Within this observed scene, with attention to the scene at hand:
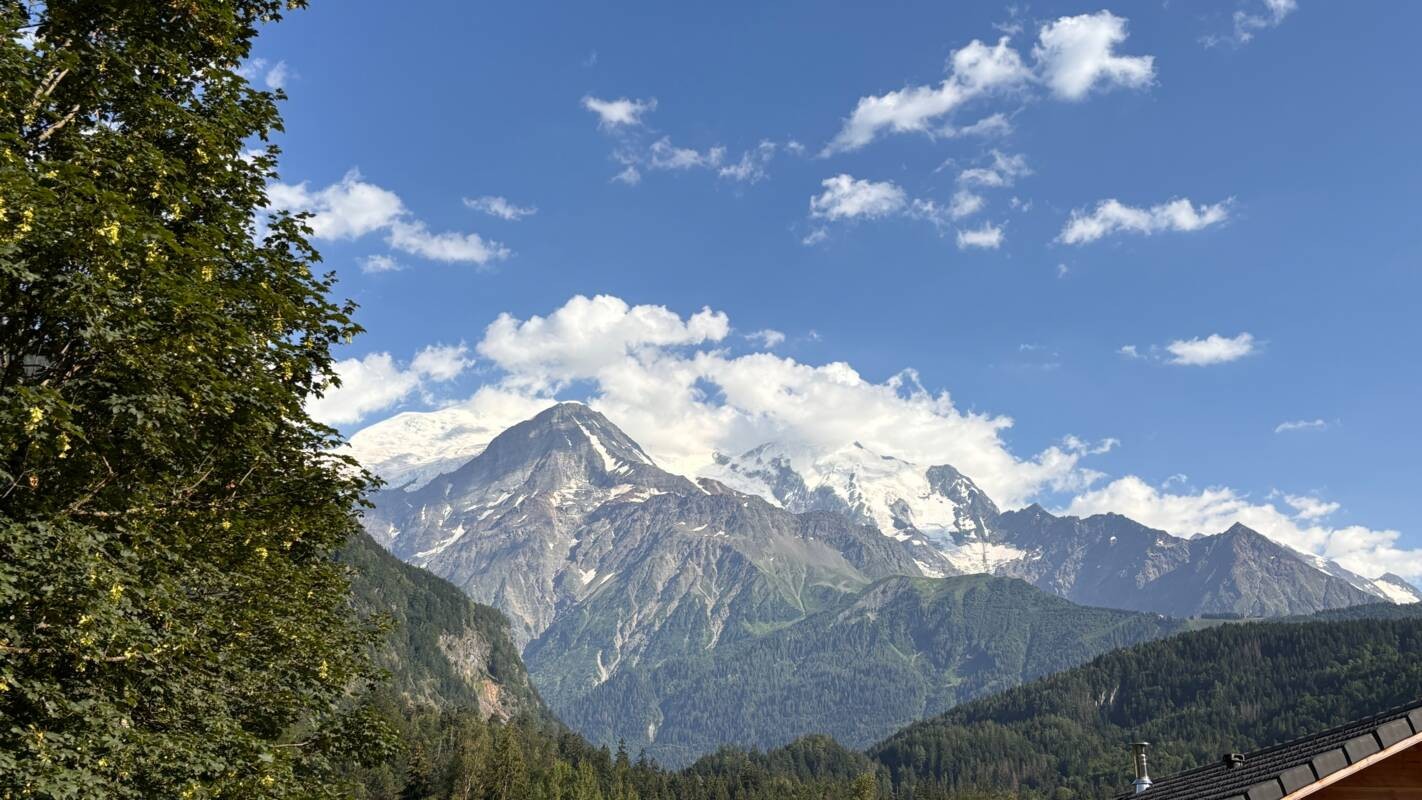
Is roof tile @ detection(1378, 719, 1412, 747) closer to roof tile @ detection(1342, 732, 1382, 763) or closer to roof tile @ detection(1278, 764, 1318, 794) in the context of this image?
roof tile @ detection(1342, 732, 1382, 763)

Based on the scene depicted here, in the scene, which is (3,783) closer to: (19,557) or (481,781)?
(19,557)

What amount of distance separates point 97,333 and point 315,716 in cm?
1437

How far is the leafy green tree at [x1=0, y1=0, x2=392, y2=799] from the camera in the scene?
39.9 ft

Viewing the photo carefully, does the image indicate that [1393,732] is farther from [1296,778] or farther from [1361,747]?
[1296,778]

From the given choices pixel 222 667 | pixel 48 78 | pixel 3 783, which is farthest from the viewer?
pixel 222 667

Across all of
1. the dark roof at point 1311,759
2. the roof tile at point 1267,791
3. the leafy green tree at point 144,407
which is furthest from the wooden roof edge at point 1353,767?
the leafy green tree at point 144,407

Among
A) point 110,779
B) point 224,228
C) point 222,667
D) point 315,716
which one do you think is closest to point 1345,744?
point 110,779

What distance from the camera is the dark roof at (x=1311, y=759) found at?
38.5 feet

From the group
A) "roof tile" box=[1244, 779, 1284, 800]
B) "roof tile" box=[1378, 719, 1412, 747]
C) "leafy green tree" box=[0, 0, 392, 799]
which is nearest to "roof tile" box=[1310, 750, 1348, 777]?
"roof tile" box=[1244, 779, 1284, 800]

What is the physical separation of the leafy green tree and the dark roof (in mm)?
14275

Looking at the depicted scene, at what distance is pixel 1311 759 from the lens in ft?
39.1

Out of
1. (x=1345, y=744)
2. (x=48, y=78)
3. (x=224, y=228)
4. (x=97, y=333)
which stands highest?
(x=48, y=78)

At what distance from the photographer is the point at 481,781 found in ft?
462

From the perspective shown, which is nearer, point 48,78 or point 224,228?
point 48,78
